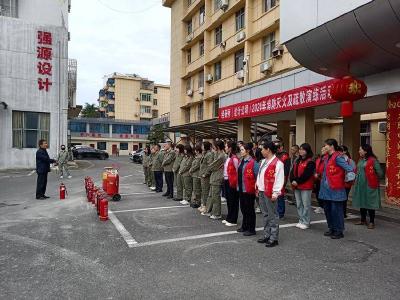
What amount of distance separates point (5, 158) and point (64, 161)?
7.87 m

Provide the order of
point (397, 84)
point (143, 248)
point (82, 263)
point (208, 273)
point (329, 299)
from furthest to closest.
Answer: point (397, 84) → point (143, 248) → point (82, 263) → point (208, 273) → point (329, 299)

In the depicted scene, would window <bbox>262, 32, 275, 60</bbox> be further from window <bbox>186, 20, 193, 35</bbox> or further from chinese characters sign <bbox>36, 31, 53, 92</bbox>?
chinese characters sign <bbox>36, 31, 53, 92</bbox>

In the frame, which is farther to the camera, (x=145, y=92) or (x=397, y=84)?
(x=145, y=92)

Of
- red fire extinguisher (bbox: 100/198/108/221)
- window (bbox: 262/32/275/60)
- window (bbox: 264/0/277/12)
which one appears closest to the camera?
red fire extinguisher (bbox: 100/198/108/221)

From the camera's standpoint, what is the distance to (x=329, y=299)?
3.81m

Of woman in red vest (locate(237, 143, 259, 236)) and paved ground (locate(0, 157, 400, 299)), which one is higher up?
woman in red vest (locate(237, 143, 259, 236))

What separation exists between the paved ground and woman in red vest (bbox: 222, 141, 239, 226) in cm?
30

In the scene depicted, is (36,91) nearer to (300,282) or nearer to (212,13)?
(212,13)

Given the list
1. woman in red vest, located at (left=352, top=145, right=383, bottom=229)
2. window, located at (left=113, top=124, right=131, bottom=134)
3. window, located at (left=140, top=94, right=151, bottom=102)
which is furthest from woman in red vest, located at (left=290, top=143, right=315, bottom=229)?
window, located at (left=140, top=94, right=151, bottom=102)

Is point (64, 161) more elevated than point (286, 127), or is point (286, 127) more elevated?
point (286, 127)

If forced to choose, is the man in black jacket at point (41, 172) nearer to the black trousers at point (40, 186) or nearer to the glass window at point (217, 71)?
the black trousers at point (40, 186)

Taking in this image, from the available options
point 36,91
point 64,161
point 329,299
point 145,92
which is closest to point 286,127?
point 64,161

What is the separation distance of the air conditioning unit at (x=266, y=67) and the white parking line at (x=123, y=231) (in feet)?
44.2

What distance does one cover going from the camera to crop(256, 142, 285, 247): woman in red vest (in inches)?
221
